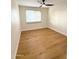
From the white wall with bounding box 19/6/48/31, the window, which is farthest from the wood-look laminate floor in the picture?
the window

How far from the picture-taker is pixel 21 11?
8008mm

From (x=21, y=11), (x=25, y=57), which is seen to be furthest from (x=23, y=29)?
(x=25, y=57)

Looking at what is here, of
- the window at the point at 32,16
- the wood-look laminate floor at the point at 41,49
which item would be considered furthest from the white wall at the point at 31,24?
the wood-look laminate floor at the point at 41,49

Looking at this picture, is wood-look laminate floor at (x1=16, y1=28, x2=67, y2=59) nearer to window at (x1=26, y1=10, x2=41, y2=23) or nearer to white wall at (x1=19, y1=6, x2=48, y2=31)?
white wall at (x1=19, y1=6, x2=48, y2=31)

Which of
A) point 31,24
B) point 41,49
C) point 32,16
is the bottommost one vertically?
point 41,49

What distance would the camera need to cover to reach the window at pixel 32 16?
870 centimetres

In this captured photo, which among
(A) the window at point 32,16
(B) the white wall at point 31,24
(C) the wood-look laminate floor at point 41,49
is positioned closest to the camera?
(C) the wood-look laminate floor at point 41,49

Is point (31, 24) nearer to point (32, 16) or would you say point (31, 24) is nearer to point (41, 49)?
point (32, 16)

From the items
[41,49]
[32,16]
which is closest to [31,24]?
[32,16]

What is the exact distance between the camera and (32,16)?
9.05m

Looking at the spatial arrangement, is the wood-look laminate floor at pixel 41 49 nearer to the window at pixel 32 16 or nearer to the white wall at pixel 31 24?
the white wall at pixel 31 24

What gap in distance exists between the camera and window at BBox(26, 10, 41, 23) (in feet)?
28.5
